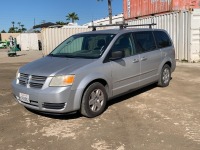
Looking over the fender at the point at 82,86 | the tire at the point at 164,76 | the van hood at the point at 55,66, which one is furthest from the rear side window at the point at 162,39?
the fender at the point at 82,86

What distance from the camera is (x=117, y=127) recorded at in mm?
4621

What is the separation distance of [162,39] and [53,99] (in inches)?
155

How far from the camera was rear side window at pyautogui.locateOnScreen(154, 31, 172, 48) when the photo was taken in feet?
23.2

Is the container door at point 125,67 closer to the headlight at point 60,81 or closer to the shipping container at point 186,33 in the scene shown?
the headlight at point 60,81

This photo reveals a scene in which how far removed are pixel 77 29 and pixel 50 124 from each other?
15085 millimetres

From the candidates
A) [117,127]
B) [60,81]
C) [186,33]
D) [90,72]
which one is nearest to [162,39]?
[90,72]

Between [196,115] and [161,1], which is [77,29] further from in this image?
[196,115]

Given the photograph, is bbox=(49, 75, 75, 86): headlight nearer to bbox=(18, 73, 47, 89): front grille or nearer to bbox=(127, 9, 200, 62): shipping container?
bbox=(18, 73, 47, 89): front grille

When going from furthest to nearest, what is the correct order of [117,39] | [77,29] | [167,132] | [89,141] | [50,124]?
1. [77,29]
2. [117,39]
3. [50,124]
4. [167,132]
5. [89,141]

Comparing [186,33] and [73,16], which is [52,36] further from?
[73,16]

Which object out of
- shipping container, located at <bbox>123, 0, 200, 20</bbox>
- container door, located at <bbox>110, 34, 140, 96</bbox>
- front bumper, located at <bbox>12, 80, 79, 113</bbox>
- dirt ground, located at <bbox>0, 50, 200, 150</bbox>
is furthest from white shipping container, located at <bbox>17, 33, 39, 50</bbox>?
front bumper, located at <bbox>12, 80, 79, 113</bbox>

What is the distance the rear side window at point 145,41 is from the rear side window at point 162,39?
23 centimetres

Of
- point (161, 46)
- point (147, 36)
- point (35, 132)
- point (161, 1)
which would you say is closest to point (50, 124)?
point (35, 132)

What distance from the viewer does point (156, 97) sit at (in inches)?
256
